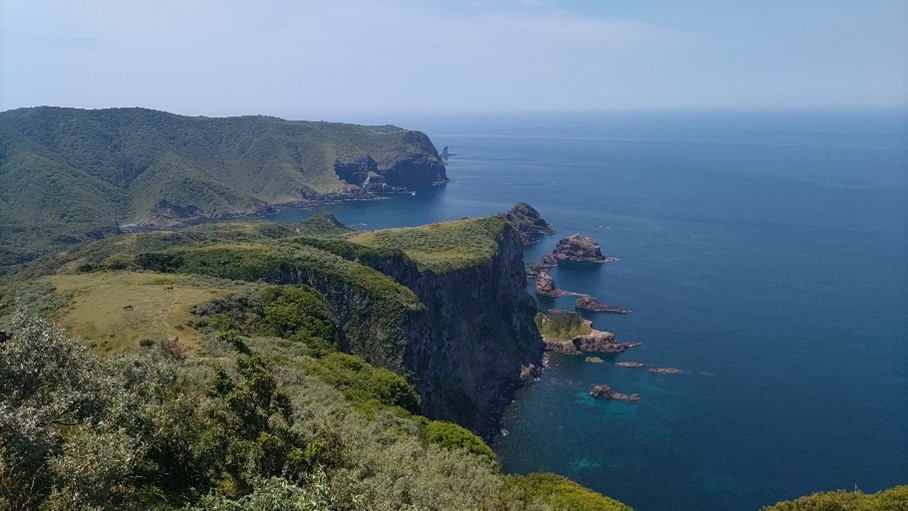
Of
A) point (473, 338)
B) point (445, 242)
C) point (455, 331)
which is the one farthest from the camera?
point (445, 242)

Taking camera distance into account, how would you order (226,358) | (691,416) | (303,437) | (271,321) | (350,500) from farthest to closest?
(691,416) < (271,321) < (226,358) < (303,437) < (350,500)

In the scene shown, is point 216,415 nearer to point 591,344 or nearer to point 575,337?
point 591,344

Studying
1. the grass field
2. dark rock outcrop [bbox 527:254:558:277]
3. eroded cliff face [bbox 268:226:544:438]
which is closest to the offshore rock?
dark rock outcrop [bbox 527:254:558:277]

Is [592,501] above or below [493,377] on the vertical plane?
above

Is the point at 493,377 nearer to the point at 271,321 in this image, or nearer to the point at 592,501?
the point at 271,321

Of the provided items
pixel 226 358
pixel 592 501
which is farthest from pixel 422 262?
pixel 592 501

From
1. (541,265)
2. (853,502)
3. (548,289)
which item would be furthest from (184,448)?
(541,265)

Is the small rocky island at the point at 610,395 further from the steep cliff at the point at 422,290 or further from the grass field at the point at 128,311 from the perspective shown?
the grass field at the point at 128,311
